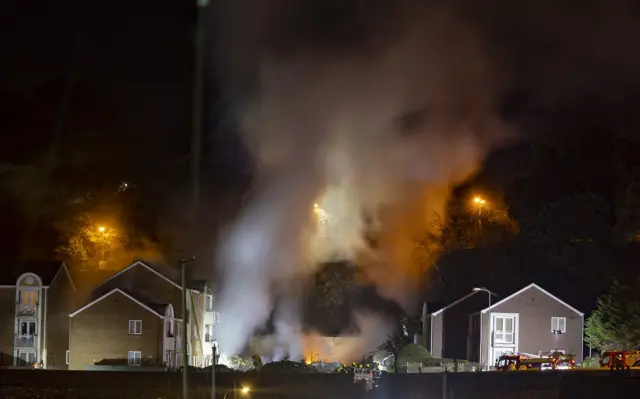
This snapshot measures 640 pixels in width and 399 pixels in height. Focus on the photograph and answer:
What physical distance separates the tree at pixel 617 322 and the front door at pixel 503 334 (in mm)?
3843

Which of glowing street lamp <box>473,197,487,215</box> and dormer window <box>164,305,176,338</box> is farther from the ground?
glowing street lamp <box>473,197,487,215</box>

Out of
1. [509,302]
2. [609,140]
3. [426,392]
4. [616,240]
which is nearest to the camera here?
[426,392]

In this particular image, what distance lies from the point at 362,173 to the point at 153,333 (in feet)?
54.9

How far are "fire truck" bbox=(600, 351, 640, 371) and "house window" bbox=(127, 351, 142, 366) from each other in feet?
78.5

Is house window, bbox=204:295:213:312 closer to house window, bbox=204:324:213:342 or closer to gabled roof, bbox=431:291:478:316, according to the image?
house window, bbox=204:324:213:342

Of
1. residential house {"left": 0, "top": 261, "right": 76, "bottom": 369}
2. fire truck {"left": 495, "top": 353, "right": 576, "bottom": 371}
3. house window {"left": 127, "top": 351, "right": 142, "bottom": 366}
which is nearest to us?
fire truck {"left": 495, "top": 353, "right": 576, "bottom": 371}

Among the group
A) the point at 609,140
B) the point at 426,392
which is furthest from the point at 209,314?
the point at 609,140

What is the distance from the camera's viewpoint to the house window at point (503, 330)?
50500mm

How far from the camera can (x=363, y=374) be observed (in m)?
45.4

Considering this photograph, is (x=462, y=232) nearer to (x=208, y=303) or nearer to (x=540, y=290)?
(x=540, y=290)

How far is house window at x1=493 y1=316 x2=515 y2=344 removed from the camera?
166 ft

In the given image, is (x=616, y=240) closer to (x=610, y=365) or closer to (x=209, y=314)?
(x=610, y=365)

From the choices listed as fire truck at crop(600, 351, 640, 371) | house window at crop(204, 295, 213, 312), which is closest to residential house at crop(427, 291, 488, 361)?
fire truck at crop(600, 351, 640, 371)

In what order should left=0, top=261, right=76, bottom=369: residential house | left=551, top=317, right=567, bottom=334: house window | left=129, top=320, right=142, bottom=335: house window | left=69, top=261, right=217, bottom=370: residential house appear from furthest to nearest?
left=0, top=261, right=76, bottom=369: residential house, left=129, top=320, right=142, bottom=335: house window, left=69, top=261, right=217, bottom=370: residential house, left=551, top=317, right=567, bottom=334: house window
